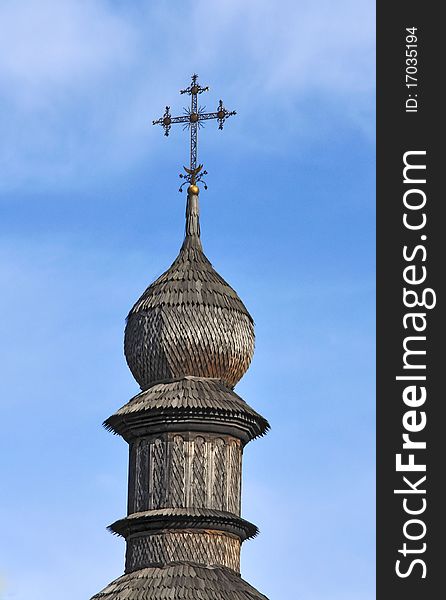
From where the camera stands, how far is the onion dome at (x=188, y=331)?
5194 cm

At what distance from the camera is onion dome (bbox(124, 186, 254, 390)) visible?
170 ft

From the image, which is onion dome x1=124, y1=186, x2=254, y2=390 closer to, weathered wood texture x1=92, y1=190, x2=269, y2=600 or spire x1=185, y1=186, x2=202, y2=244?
weathered wood texture x1=92, y1=190, x2=269, y2=600

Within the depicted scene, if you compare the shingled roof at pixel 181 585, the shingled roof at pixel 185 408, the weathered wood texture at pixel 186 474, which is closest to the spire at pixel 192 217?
the shingled roof at pixel 185 408

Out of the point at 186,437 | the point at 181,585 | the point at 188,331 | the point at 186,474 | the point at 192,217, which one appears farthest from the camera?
the point at 192,217

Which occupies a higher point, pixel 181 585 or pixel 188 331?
pixel 188 331

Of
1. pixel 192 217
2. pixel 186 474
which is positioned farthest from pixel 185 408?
pixel 192 217

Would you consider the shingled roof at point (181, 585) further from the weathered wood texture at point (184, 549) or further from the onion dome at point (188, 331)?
the onion dome at point (188, 331)

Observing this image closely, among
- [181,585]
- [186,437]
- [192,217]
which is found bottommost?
[181,585]

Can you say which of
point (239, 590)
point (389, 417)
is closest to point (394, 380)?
point (389, 417)

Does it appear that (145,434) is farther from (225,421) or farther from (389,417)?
(389,417)

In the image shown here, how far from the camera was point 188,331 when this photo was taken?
51.9 meters

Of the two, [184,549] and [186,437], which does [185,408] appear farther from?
[184,549]

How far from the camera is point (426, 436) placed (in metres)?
38.7

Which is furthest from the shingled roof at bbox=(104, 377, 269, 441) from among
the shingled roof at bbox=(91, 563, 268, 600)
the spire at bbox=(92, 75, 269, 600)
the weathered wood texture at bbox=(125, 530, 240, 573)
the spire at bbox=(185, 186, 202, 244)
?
the spire at bbox=(185, 186, 202, 244)
